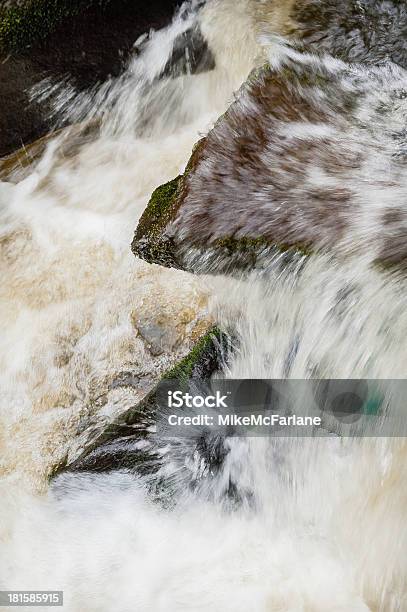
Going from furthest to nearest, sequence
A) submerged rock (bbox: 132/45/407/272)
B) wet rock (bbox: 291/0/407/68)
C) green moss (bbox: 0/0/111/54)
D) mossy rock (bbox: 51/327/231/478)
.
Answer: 1. green moss (bbox: 0/0/111/54)
2. wet rock (bbox: 291/0/407/68)
3. mossy rock (bbox: 51/327/231/478)
4. submerged rock (bbox: 132/45/407/272)

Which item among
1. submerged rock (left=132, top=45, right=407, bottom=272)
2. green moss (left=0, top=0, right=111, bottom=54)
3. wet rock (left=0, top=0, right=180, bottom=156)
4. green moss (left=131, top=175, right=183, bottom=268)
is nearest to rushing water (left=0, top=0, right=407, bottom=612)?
submerged rock (left=132, top=45, right=407, bottom=272)

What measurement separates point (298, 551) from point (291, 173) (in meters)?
2.24

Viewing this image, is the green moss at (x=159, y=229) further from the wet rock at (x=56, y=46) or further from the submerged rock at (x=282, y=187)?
the wet rock at (x=56, y=46)

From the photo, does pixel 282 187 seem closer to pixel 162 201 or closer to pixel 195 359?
pixel 162 201

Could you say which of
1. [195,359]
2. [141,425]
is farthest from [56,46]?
[141,425]

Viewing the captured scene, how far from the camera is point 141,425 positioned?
12.3 feet

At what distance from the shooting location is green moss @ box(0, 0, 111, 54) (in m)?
4.76

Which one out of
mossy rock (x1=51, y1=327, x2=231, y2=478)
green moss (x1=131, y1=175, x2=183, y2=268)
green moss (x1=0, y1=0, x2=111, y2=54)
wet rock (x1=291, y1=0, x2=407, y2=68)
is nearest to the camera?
green moss (x1=131, y1=175, x2=183, y2=268)

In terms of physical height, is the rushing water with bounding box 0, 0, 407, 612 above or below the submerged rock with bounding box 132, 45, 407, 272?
below

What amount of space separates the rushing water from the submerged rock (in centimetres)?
21

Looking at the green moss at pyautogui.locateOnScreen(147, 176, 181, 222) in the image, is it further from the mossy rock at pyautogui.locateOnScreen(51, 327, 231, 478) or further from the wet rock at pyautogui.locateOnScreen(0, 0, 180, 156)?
the wet rock at pyautogui.locateOnScreen(0, 0, 180, 156)

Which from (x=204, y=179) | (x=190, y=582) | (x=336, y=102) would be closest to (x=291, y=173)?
(x=204, y=179)

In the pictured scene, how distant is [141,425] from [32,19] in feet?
11.0

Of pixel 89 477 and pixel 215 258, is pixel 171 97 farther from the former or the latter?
pixel 89 477
